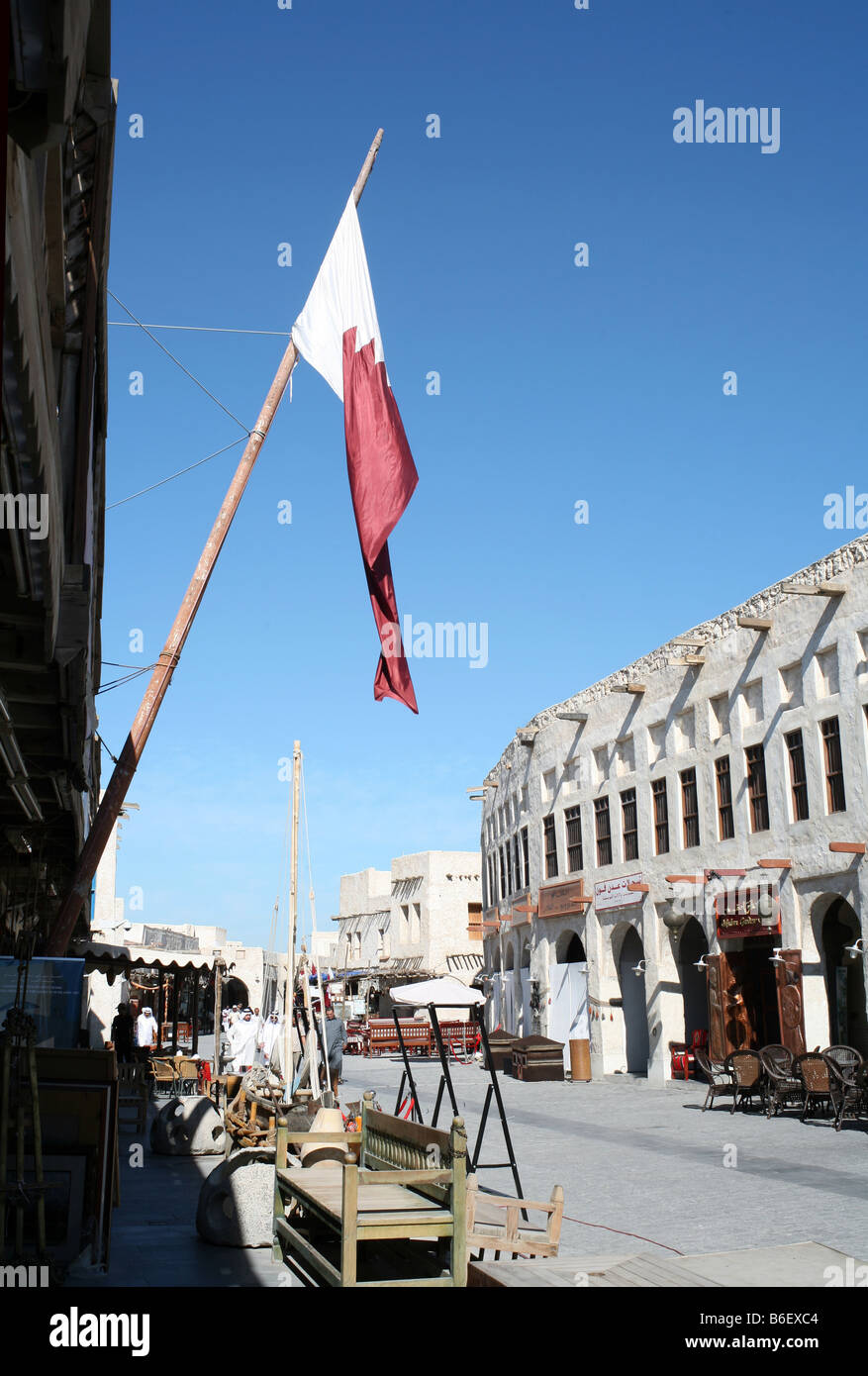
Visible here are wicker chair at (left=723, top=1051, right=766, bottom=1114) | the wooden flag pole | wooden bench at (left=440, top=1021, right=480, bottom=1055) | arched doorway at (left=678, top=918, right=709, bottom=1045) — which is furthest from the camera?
wooden bench at (left=440, top=1021, right=480, bottom=1055)

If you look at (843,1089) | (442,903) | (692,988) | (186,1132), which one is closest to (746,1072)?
(843,1089)

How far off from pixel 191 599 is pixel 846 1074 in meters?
12.4

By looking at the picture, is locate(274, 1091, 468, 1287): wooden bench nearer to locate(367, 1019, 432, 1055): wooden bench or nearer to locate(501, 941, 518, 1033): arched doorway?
locate(367, 1019, 432, 1055): wooden bench

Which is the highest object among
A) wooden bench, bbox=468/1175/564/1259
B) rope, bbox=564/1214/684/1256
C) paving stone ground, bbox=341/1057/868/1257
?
wooden bench, bbox=468/1175/564/1259

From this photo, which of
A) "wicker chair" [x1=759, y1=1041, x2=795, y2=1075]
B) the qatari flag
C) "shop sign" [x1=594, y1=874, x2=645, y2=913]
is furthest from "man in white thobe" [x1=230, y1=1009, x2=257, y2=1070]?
the qatari flag

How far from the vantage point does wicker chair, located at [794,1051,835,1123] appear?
704 inches

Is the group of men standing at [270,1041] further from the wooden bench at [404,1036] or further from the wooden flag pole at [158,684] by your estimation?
the wooden bench at [404,1036]

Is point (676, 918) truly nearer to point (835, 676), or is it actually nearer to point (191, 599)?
point (835, 676)

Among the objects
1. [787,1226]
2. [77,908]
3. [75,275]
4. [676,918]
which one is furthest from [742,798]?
[75,275]

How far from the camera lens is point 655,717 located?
94.2 feet

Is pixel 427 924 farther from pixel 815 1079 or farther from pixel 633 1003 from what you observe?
pixel 815 1079

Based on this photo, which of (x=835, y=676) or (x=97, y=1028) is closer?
(x=835, y=676)

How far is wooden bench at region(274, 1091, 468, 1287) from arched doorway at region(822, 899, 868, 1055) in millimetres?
16339
